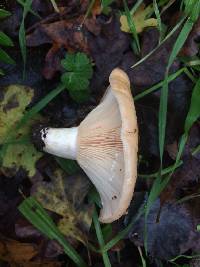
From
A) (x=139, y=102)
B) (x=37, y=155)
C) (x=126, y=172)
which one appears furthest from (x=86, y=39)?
(x=126, y=172)

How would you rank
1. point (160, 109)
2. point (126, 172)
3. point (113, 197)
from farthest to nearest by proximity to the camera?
point (160, 109), point (113, 197), point (126, 172)

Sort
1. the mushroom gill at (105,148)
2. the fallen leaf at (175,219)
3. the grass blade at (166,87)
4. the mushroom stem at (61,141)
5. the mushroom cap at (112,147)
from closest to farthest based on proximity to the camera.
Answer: the mushroom cap at (112,147) → the mushroom gill at (105,148) → the mushroom stem at (61,141) → the grass blade at (166,87) → the fallen leaf at (175,219)

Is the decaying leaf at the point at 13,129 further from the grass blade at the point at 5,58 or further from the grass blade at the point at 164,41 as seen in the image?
the grass blade at the point at 164,41

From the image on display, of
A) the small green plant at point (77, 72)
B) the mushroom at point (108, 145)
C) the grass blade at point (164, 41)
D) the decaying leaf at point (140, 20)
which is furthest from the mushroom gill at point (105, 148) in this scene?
the decaying leaf at point (140, 20)

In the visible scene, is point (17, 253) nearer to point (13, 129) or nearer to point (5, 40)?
point (13, 129)

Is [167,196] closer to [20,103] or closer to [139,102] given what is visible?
[139,102]

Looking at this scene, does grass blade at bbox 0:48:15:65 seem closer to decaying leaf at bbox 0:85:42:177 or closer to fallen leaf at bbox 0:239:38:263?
decaying leaf at bbox 0:85:42:177
